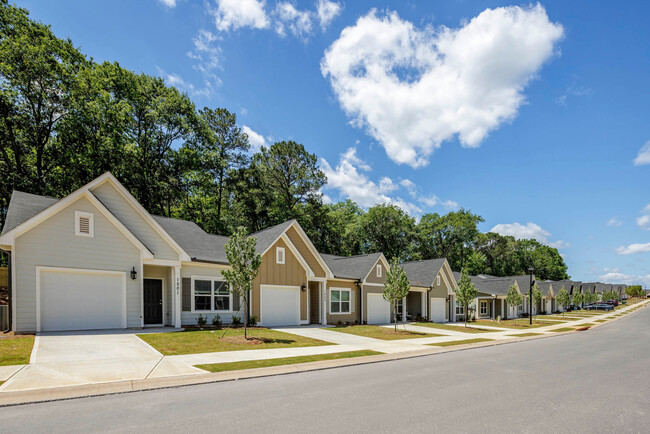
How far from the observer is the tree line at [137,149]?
94.2 ft

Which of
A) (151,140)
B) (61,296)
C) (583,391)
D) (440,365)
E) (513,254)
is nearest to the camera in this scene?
(583,391)

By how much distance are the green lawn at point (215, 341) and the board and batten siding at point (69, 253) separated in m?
3.16

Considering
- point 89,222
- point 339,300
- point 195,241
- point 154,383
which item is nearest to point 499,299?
point 339,300

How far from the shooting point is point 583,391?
8227 millimetres

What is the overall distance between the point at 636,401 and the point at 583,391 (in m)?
0.92

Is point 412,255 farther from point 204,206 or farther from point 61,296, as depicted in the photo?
Result: point 61,296

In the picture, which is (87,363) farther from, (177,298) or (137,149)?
(137,149)

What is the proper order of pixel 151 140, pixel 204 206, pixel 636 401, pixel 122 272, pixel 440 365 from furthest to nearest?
pixel 204 206
pixel 151 140
pixel 122 272
pixel 440 365
pixel 636 401

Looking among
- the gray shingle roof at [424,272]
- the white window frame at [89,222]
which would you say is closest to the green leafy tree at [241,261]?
the white window frame at [89,222]

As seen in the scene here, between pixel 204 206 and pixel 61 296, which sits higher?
pixel 204 206

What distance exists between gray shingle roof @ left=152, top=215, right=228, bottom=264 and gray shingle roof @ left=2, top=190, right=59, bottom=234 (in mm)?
5211

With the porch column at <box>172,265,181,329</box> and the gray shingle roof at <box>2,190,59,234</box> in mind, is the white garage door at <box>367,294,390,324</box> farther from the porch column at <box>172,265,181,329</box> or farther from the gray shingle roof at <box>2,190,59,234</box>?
the gray shingle roof at <box>2,190,59,234</box>

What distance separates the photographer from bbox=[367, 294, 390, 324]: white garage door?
28.0m

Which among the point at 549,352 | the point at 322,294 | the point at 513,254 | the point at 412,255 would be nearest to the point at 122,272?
the point at 322,294
